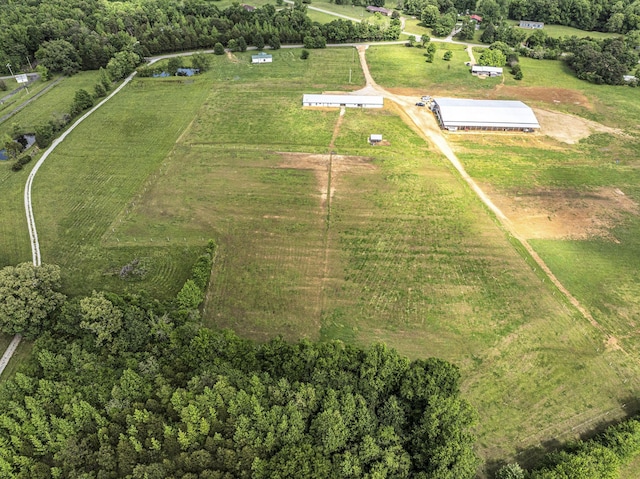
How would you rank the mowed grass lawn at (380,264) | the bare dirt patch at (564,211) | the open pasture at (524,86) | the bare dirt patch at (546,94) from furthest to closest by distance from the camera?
the bare dirt patch at (546,94), the open pasture at (524,86), the bare dirt patch at (564,211), the mowed grass lawn at (380,264)

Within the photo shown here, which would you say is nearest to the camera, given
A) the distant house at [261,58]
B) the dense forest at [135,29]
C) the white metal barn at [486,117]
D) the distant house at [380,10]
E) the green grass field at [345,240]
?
the green grass field at [345,240]

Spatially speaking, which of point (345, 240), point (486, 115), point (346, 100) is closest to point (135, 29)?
point (346, 100)

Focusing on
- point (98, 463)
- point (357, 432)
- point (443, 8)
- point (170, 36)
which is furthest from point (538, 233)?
point (443, 8)

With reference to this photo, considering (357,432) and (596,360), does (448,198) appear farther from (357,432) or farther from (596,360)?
(357,432)

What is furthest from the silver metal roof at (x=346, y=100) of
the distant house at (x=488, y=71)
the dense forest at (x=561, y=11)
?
the dense forest at (x=561, y=11)

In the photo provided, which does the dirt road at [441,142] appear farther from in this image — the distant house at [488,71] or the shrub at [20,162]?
the shrub at [20,162]
